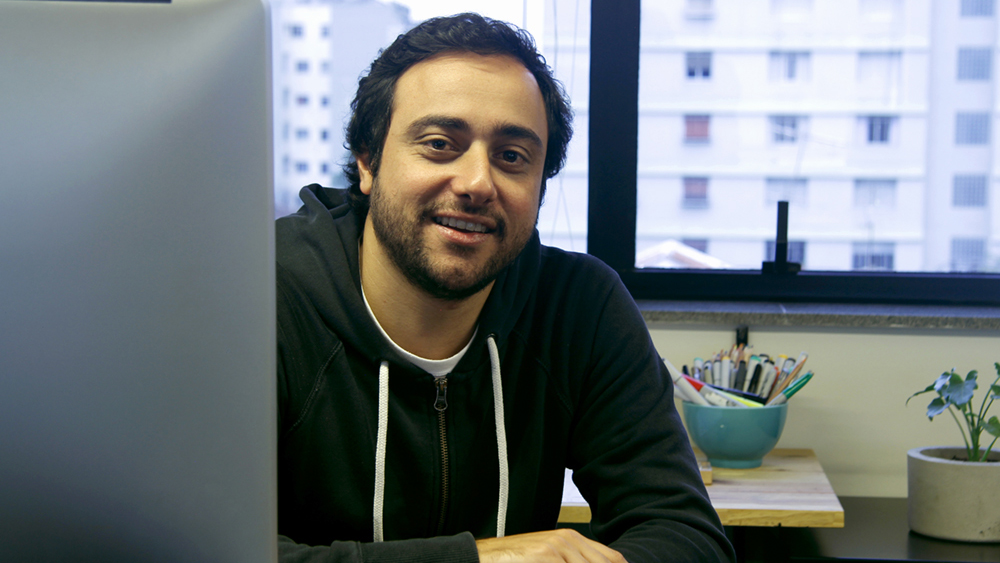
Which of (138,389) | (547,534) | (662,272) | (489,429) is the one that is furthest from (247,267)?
(662,272)

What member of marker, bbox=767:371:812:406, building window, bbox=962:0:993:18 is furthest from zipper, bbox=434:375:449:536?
building window, bbox=962:0:993:18

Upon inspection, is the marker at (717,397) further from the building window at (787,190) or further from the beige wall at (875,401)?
the building window at (787,190)

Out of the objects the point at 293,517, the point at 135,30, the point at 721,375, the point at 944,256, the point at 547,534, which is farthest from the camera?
the point at 944,256

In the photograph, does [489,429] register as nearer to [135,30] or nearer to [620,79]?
[135,30]

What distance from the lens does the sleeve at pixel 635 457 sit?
936 millimetres

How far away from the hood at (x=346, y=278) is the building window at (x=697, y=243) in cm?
81

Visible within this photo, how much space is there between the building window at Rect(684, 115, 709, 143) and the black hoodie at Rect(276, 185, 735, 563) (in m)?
0.82

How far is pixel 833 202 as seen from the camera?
6.02 feet

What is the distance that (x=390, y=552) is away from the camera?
82 cm

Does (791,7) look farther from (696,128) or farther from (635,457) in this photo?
(635,457)

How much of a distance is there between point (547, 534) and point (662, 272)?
3.59 ft

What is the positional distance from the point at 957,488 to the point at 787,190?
755 millimetres

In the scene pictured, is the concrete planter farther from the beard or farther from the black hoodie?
the beard

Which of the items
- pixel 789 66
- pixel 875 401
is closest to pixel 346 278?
pixel 875 401
